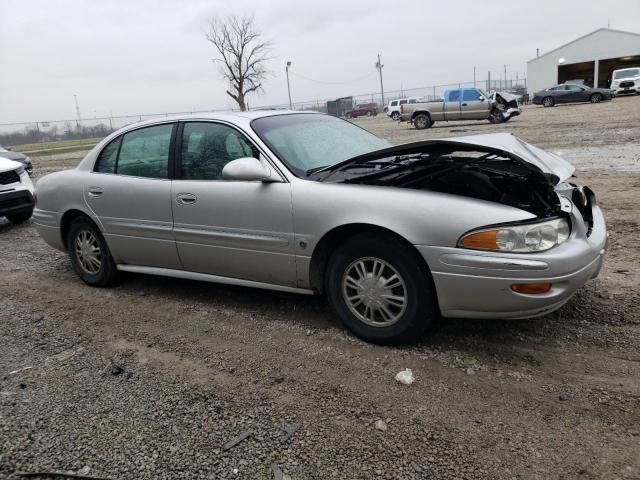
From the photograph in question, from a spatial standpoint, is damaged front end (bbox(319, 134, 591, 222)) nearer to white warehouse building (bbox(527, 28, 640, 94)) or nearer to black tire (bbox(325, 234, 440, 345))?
black tire (bbox(325, 234, 440, 345))

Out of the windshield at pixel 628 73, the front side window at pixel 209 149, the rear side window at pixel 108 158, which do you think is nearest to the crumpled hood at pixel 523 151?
the front side window at pixel 209 149

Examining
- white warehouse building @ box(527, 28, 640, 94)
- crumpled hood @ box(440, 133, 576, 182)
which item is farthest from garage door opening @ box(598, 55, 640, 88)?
crumpled hood @ box(440, 133, 576, 182)

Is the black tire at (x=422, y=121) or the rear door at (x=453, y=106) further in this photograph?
the black tire at (x=422, y=121)

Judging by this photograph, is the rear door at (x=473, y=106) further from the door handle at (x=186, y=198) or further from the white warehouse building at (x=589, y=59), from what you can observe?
the white warehouse building at (x=589, y=59)

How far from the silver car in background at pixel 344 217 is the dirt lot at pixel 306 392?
1.10 ft

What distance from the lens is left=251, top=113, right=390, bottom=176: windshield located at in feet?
12.2

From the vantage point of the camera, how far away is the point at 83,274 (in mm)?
4863

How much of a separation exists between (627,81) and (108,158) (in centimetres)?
3782

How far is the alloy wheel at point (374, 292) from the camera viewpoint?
3.17 m

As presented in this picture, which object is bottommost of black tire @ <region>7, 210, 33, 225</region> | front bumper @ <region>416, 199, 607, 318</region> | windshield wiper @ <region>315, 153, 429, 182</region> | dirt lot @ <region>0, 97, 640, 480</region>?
dirt lot @ <region>0, 97, 640, 480</region>

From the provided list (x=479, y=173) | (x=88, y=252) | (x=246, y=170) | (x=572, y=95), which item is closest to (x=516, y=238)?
(x=479, y=173)

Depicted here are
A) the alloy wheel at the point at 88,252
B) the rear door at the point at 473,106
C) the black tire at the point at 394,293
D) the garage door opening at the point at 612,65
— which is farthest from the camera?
the garage door opening at the point at 612,65

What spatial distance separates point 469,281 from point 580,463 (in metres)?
1.04

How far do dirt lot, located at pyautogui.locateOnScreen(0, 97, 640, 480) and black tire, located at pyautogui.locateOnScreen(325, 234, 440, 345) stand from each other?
11cm
